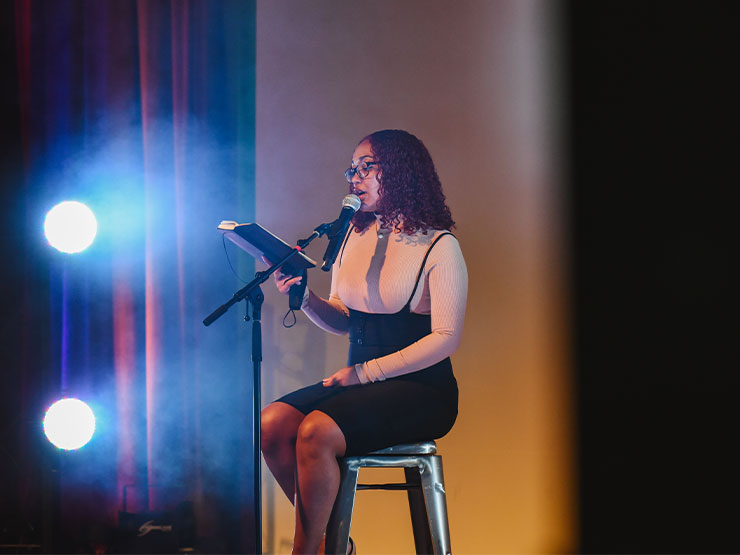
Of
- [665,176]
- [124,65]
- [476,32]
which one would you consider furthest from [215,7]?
[665,176]

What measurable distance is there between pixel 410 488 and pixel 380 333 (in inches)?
16.1

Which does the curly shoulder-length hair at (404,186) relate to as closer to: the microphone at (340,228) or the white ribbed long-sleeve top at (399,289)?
the white ribbed long-sleeve top at (399,289)

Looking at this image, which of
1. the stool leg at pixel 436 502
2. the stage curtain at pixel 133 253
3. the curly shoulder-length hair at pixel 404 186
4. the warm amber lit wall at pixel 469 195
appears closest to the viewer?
the stool leg at pixel 436 502

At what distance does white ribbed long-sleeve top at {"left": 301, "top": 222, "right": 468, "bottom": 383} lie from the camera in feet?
5.66

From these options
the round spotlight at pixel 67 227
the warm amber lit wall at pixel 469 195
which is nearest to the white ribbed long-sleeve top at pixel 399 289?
the warm amber lit wall at pixel 469 195

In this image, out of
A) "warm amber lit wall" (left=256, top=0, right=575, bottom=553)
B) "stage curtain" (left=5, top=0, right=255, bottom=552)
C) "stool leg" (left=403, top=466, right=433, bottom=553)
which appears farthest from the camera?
"stage curtain" (left=5, top=0, right=255, bottom=552)

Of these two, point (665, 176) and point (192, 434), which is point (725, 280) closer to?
point (665, 176)

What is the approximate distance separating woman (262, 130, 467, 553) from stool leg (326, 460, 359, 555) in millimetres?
47

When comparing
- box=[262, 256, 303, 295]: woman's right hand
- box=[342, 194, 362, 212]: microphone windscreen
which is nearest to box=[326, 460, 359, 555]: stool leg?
box=[262, 256, 303, 295]: woman's right hand

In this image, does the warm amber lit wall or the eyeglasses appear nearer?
the eyeglasses

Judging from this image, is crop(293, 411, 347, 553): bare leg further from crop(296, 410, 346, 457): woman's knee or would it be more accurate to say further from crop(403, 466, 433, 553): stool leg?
crop(403, 466, 433, 553): stool leg

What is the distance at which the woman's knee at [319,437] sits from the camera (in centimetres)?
158

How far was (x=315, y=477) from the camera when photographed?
5.12 ft

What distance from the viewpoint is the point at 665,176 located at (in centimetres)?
210
